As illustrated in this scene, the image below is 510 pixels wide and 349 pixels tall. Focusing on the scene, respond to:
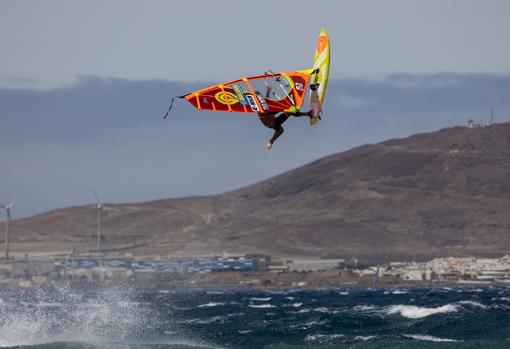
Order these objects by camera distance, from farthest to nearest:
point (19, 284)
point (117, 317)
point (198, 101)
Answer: point (19, 284)
point (117, 317)
point (198, 101)

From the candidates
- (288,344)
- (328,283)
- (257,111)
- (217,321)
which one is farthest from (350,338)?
(328,283)

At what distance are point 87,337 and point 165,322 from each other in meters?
12.8

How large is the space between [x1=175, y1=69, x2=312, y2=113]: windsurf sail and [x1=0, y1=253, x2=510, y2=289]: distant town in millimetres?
118872

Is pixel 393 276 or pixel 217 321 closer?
pixel 217 321

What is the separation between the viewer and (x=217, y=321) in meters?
66.8

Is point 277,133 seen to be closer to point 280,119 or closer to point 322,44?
point 280,119

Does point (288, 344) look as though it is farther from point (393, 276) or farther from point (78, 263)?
point (78, 263)

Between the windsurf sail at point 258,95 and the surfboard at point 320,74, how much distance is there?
333 millimetres

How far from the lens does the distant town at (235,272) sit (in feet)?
509

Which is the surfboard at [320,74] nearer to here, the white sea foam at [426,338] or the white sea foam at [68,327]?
the white sea foam at [426,338]

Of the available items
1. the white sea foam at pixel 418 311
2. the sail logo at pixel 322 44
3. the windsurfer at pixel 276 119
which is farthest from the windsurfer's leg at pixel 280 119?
the white sea foam at pixel 418 311

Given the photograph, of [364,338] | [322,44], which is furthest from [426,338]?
[322,44]

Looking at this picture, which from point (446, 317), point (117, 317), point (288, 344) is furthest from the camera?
point (117, 317)

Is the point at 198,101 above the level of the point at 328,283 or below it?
above
